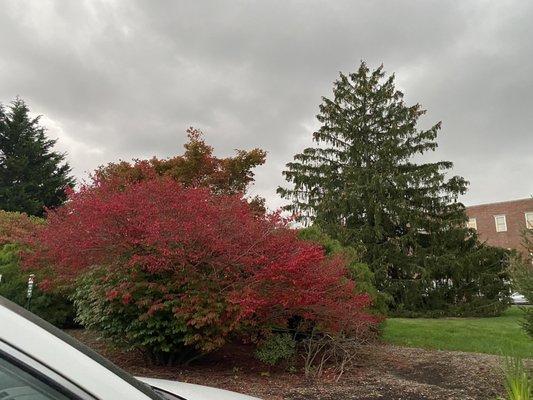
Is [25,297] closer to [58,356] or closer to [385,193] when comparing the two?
[58,356]

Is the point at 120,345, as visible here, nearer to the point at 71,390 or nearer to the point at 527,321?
the point at 527,321

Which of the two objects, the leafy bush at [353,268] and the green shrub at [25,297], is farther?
the green shrub at [25,297]

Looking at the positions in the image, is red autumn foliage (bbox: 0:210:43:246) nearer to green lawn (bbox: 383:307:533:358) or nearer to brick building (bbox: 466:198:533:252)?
Answer: green lawn (bbox: 383:307:533:358)

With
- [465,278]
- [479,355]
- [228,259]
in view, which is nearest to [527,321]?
[479,355]

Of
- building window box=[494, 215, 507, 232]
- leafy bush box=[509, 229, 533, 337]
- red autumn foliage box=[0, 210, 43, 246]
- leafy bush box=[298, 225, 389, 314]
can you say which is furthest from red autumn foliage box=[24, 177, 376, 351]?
building window box=[494, 215, 507, 232]

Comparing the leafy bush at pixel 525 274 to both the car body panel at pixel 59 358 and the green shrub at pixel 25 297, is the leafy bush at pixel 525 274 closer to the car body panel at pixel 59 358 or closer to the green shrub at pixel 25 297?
the car body panel at pixel 59 358

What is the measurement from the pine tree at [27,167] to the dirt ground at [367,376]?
24.2 m

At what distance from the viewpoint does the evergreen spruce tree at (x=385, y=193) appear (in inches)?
941

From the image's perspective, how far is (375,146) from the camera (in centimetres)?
2558

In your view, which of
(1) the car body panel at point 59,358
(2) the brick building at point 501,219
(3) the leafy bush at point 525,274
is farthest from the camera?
(2) the brick building at point 501,219

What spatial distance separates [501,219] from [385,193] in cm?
2747

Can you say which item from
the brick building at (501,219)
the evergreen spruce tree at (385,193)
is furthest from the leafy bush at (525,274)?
the brick building at (501,219)

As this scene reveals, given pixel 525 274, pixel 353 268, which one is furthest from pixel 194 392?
pixel 353 268

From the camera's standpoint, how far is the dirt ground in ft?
21.5
